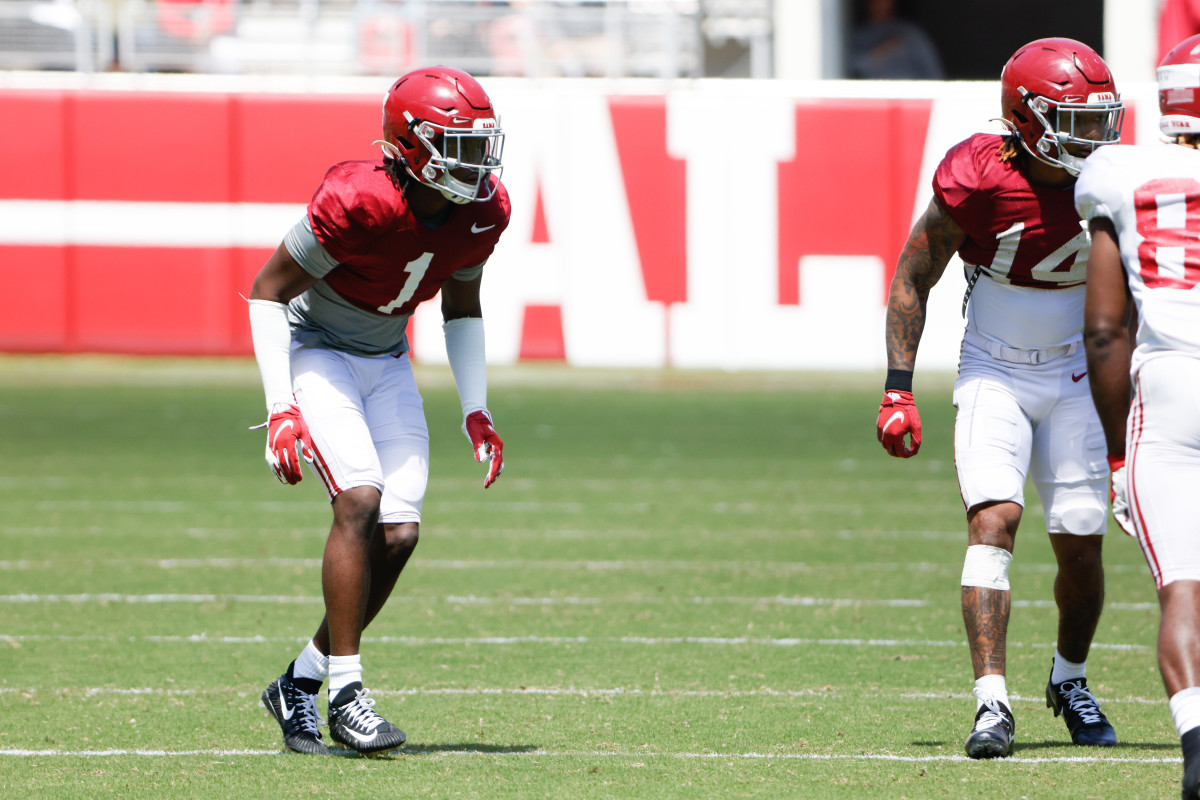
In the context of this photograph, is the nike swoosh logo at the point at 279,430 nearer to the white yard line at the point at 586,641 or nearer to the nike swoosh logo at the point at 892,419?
the nike swoosh logo at the point at 892,419

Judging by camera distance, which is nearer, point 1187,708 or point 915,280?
point 1187,708

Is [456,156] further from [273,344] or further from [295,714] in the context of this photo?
[295,714]

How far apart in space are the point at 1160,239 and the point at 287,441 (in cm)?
205

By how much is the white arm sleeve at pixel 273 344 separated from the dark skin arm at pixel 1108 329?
1.95 m

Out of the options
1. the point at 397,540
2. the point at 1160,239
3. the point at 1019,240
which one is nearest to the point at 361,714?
the point at 397,540

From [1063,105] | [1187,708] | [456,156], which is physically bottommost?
[1187,708]

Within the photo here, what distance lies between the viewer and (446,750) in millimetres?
3957

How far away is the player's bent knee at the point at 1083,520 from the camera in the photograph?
400 centimetres

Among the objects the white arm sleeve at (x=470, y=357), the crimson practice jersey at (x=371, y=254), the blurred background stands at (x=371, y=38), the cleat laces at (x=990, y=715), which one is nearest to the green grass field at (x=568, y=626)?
the cleat laces at (x=990, y=715)

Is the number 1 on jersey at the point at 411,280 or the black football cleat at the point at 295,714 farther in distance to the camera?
the number 1 on jersey at the point at 411,280

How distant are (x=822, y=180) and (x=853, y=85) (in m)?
0.93

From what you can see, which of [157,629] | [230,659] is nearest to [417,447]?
[230,659]

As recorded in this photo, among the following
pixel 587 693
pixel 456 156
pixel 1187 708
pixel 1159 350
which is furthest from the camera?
pixel 587 693

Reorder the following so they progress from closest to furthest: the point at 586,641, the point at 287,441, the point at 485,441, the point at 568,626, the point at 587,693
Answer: the point at 287,441
the point at 485,441
the point at 587,693
the point at 586,641
the point at 568,626
